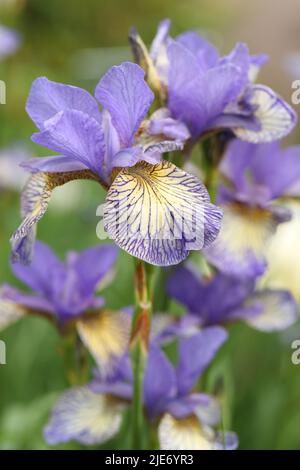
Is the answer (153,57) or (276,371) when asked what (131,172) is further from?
(276,371)

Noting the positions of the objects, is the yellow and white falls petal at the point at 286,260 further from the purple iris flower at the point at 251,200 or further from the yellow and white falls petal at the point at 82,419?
the yellow and white falls petal at the point at 82,419

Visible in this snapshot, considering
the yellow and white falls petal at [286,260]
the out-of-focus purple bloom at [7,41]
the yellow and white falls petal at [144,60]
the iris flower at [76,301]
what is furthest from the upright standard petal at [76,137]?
the out-of-focus purple bloom at [7,41]

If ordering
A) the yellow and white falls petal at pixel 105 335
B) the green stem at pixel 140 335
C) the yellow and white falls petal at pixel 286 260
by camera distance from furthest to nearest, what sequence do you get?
the yellow and white falls petal at pixel 286 260
the yellow and white falls petal at pixel 105 335
the green stem at pixel 140 335

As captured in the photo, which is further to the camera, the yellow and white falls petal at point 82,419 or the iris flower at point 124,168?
the yellow and white falls petal at point 82,419

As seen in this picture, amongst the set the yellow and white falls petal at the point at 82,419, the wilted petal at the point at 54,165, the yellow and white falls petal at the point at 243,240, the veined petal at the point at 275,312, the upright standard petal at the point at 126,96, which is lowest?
the yellow and white falls petal at the point at 82,419

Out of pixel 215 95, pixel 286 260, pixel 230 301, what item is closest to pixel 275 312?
pixel 230 301

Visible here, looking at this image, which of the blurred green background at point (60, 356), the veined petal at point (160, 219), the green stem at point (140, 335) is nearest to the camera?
the veined petal at point (160, 219)

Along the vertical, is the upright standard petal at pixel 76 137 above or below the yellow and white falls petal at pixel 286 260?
below
